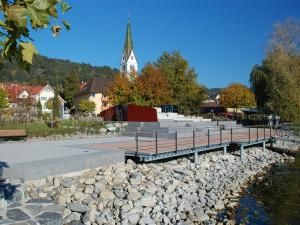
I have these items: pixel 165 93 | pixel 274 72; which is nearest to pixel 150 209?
pixel 165 93

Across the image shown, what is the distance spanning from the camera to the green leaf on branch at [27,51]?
2752mm

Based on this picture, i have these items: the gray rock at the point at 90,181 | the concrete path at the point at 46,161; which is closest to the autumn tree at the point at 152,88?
the concrete path at the point at 46,161

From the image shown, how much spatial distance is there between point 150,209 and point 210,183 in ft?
16.0

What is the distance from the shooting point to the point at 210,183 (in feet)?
49.4

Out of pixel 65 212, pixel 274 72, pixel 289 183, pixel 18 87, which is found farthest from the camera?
pixel 18 87

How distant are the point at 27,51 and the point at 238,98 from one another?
60550 mm

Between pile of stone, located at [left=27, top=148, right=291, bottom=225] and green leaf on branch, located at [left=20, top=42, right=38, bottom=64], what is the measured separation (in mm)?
7284

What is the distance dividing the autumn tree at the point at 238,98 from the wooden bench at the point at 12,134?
152 feet

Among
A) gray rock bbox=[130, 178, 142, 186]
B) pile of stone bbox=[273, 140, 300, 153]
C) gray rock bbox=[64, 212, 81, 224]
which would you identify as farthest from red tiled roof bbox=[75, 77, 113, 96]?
gray rock bbox=[64, 212, 81, 224]

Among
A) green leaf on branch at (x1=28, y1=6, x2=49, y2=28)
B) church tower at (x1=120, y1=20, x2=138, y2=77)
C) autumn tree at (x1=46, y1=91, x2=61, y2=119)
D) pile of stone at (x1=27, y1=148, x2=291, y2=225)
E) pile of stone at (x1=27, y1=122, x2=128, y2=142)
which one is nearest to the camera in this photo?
green leaf on branch at (x1=28, y1=6, x2=49, y2=28)

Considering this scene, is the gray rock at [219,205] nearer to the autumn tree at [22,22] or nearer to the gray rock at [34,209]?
the gray rock at [34,209]

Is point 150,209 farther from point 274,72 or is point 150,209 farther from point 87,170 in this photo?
point 274,72

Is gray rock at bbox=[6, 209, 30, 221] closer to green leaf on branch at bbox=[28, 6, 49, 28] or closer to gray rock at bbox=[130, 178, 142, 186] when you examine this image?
gray rock at bbox=[130, 178, 142, 186]

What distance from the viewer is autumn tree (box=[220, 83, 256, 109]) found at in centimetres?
6138
